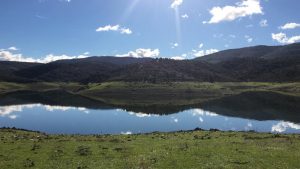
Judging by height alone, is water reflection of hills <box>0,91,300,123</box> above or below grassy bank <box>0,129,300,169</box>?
above

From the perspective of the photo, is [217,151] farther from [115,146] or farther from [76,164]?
[76,164]

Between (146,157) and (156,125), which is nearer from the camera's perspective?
(146,157)

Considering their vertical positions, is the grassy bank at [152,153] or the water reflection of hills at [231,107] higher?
the water reflection of hills at [231,107]

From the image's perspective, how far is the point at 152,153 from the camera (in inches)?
1246

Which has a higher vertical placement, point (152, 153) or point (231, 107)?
point (231, 107)

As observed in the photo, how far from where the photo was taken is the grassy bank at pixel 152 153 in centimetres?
2766

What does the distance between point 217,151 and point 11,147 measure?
20.2 meters

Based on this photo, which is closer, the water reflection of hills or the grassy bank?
the grassy bank

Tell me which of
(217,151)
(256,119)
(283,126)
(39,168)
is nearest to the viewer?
(39,168)

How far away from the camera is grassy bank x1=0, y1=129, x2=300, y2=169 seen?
27656 millimetres

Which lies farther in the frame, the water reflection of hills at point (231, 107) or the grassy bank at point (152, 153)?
the water reflection of hills at point (231, 107)

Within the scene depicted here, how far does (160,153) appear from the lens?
104 ft

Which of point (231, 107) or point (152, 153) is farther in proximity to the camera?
point (231, 107)

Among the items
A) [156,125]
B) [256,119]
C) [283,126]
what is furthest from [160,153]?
[256,119]
